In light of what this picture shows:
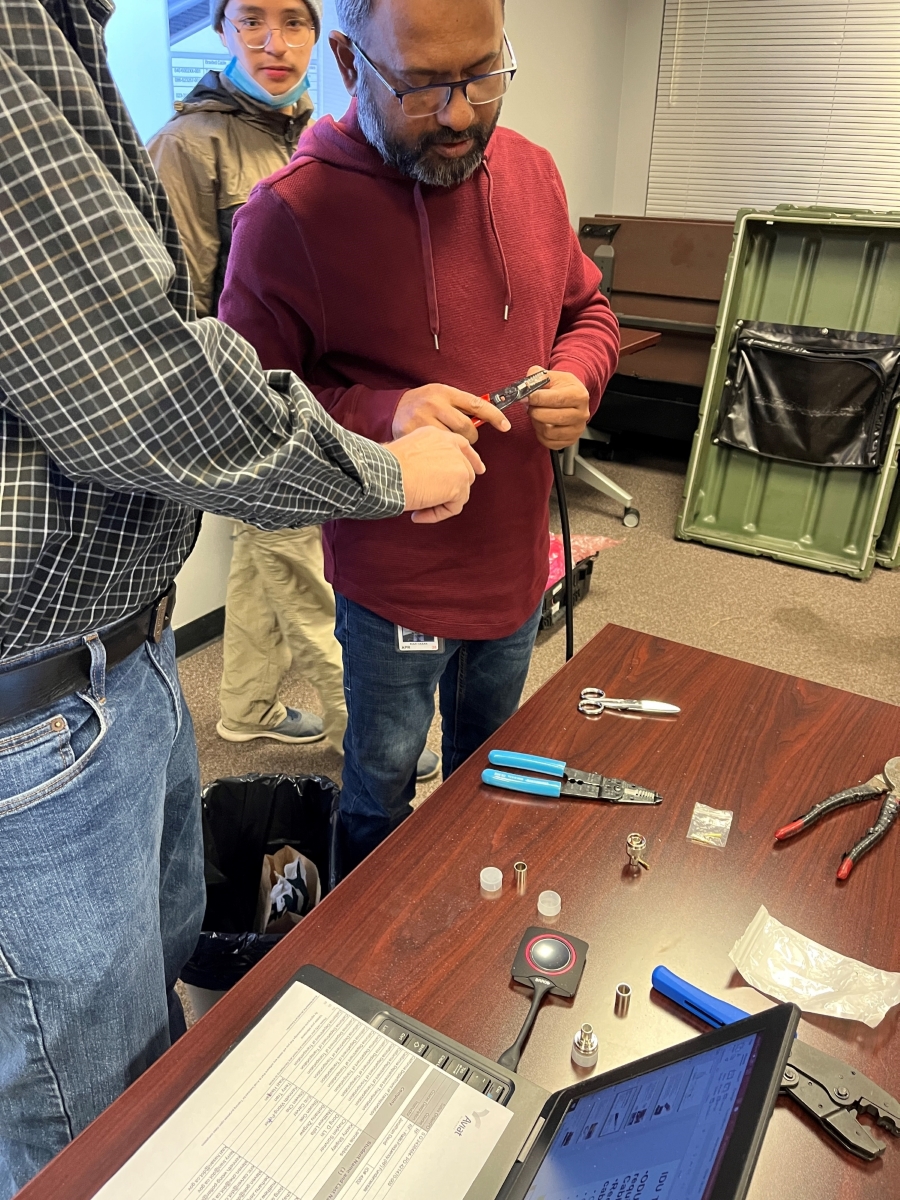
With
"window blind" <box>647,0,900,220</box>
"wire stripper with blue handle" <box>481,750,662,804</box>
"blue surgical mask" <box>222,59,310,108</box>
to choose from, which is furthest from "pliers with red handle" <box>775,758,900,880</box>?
"window blind" <box>647,0,900,220</box>

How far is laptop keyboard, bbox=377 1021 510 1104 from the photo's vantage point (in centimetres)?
59

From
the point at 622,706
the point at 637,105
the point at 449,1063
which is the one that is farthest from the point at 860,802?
the point at 637,105

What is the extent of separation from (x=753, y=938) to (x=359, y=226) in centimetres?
90

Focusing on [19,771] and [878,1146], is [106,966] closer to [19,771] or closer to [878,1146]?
[19,771]

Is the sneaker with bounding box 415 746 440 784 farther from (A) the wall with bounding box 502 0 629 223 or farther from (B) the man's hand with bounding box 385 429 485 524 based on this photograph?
(A) the wall with bounding box 502 0 629 223

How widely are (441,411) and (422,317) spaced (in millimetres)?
185

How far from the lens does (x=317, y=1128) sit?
1.84ft

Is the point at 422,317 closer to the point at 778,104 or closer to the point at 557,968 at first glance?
the point at 557,968

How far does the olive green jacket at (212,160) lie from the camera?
1.62 meters

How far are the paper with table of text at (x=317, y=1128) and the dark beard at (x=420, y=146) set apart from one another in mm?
926

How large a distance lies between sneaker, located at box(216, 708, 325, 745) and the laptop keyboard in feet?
4.92

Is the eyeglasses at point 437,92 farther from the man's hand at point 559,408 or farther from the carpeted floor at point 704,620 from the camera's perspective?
the carpeted floor at point 704,620

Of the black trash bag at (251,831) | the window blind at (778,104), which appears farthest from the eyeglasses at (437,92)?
the window blind at (778,104)

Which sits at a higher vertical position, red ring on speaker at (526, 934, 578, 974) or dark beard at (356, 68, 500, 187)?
dark beard at (356, 68, 500, 187)
